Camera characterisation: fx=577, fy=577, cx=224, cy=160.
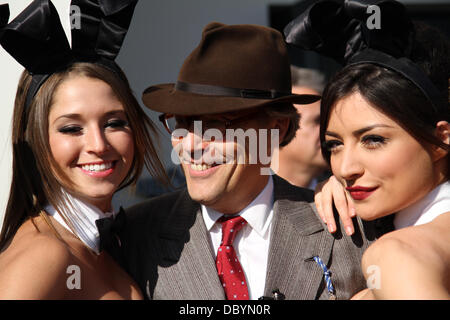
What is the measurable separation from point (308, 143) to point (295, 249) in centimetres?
186

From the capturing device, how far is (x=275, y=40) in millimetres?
2766

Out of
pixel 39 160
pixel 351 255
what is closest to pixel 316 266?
pixel 351 255

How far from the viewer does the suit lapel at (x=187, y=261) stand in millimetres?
2561

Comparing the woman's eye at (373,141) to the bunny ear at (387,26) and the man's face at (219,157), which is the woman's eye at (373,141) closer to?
the bunny ear at (387,26)

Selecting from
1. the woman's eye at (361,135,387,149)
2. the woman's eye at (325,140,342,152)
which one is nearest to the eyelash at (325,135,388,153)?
the woman's eye at (361,135,387,149)

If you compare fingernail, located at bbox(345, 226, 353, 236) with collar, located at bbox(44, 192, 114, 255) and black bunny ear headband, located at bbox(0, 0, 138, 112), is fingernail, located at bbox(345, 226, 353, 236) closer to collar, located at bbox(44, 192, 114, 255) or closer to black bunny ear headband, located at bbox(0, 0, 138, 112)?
collar, located at bbox(44, 192, 114, 255)

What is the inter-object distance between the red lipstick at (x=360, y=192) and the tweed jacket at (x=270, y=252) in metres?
0.26

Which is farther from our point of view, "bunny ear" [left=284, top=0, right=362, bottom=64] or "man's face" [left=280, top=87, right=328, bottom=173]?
"man's face" [left=280, top=87, right=328, bottom=173]

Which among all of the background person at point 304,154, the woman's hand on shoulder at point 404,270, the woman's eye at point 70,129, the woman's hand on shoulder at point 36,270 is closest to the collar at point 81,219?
the woman's hand on shoulder at point 36,270

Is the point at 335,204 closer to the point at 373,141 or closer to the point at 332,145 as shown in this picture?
the point at 332,145

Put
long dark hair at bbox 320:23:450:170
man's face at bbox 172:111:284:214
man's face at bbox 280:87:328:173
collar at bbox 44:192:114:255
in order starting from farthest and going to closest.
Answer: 1. man's face at bbox 280:87:328:173
2. man's face at bbox 172:111:284:214
3. collar at bbox 44:192:114:255
4. long dark hair at bbox 320:23:450:170

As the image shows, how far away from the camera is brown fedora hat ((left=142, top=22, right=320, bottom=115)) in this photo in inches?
101

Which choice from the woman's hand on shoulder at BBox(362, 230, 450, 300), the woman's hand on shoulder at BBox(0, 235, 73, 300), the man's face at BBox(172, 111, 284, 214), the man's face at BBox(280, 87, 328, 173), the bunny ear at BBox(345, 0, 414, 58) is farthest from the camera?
the man's face at BBox(280, 87, 328, 173)

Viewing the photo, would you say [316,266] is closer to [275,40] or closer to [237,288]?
[237,288]
